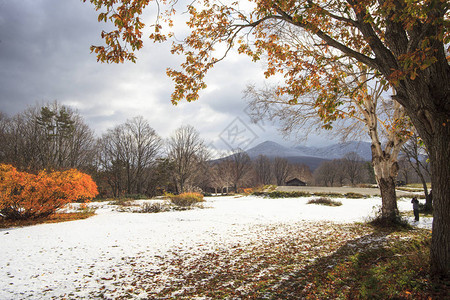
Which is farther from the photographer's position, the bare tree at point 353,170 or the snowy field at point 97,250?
the bare tree at point 353,170

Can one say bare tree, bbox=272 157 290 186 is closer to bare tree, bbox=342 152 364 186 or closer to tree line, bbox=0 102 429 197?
bare tree, bbox=342 152 364 186

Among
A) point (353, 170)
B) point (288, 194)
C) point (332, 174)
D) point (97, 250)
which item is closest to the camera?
point (97, 250)

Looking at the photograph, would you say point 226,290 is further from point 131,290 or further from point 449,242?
point 449,242

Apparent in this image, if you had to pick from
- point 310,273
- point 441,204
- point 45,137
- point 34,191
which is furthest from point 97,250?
point 45,137

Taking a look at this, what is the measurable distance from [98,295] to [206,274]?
70.8 inches

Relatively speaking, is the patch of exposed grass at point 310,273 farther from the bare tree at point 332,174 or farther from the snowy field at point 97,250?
the bare tree at point 332,174

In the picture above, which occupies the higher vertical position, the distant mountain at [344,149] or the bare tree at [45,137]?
the bare tree at [45,137]

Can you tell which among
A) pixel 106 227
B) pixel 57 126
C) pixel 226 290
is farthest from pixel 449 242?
pixel 57 126

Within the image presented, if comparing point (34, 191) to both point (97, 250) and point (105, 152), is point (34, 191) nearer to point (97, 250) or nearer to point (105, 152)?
point (97, 250)

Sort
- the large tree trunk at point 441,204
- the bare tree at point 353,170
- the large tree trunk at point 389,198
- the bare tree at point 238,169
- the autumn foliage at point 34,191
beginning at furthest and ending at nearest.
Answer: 1. the bare tree at point 353,170
2. the bare tree at point 238,169
3. the autumn foliage at point 34,191
4. the large tree trunk at point 389,198
5. the large tree trunk at point 441,204

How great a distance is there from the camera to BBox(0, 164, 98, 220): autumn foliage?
9.05 metres

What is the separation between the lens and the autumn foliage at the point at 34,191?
29.7ft

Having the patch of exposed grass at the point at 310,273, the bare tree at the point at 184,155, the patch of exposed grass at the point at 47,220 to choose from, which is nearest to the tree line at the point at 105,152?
the bare tree at the point at 184,155

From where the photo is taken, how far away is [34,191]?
31.5ft
